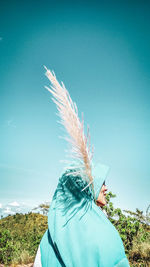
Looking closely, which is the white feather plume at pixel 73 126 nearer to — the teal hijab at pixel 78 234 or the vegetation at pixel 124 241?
the teal hijab at pixel 78 234

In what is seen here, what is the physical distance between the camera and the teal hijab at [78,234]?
129cm

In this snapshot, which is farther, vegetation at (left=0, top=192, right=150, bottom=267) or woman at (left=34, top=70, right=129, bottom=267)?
vegetation at (left=0, top=192, right=150, bottom=267)

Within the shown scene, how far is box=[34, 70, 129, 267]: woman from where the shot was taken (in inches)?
50.6

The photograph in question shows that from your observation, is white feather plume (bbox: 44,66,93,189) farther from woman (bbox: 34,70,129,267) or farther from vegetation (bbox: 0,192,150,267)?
vegetation (bbox: 0,192,150,267)

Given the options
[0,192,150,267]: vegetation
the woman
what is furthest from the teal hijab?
[0,192,150,267]: vegetation

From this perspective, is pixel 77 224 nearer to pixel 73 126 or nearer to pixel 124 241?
pixel 73 126

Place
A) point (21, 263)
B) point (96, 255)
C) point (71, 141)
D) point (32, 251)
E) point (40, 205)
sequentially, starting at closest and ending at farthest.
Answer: point (96, 255) < point (71, 141) < point (21, 263) < point (32, 251) < point (40, 205)

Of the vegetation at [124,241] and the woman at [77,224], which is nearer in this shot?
the woman at [77,224]

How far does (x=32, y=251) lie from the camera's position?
5340mm

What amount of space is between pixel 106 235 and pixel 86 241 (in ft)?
0.54

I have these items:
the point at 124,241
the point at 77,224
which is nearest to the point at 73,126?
the point at 77,224

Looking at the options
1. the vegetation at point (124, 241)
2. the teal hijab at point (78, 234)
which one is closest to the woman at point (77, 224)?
the teal hijab at point (78, 234)

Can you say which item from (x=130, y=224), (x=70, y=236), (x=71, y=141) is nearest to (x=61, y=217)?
(x=70, y=236)

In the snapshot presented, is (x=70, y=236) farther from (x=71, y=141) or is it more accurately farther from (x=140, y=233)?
(x=140, y=233)
